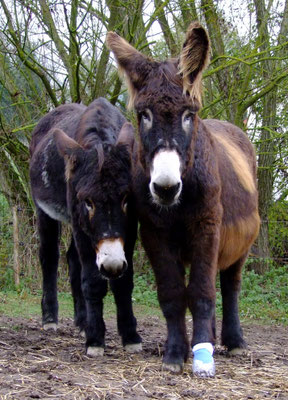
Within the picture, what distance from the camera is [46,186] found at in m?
5.76

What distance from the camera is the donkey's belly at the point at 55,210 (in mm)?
5418

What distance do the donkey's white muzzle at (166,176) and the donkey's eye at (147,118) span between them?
27 centimetres

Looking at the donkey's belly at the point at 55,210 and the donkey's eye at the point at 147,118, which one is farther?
the donkey's belly at the point at 55,210

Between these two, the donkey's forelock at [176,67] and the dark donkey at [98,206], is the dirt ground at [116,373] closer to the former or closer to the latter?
the dark donkey at [98,206]

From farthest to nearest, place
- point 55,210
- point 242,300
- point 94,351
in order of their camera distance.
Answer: point 242,300 < point 55,210 < point 94,351

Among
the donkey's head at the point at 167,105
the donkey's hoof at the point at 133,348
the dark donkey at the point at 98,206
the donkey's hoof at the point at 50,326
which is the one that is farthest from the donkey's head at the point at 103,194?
the donkey's hoof at the point at 50,326

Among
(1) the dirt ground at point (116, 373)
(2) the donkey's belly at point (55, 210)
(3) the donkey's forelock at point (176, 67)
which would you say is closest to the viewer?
(1) the dirt ground at point (116, 373)

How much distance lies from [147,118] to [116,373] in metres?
1.71

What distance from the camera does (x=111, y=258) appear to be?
3.94 metres

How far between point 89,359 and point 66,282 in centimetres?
552

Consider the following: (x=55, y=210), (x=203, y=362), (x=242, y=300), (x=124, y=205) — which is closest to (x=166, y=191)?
(x=124, y=205)

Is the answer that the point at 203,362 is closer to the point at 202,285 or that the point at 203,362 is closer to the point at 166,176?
the point at 202,285

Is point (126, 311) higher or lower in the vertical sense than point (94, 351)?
higher

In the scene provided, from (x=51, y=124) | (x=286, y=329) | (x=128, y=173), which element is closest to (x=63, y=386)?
(x=128, y=173)
